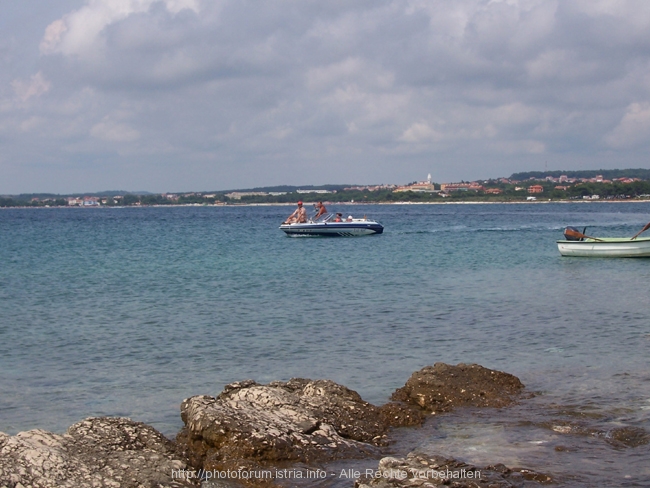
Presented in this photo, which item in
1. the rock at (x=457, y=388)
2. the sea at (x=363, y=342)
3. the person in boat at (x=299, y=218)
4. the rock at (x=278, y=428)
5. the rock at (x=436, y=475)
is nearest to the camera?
the rock at (x=436, y=475)

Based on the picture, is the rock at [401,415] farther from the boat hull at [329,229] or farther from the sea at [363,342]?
the boat hull at [329,229]

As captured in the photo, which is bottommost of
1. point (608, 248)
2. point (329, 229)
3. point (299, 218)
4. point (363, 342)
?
point (363, 342)

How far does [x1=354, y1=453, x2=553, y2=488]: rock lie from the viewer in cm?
655

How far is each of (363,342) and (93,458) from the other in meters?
7.75

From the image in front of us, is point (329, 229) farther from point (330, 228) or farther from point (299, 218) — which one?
point (299, 218)

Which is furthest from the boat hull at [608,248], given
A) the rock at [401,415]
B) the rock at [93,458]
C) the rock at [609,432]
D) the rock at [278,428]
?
the rock at [93,458]

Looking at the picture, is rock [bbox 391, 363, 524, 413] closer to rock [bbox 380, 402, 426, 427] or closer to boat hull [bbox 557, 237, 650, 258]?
rock [bbox 380, 402, 426, 427]

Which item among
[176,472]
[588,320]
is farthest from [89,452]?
[588,320]

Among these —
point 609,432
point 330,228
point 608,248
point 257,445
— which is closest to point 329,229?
point 330,228

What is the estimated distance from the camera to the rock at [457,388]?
1006 centimetres

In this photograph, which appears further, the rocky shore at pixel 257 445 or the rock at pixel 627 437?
the rock at pixel 627 437

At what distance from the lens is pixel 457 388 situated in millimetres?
10344

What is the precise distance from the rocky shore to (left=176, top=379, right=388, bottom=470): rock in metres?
0.01

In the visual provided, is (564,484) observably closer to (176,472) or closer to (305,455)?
(305,455)
